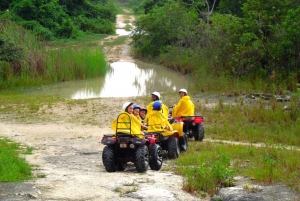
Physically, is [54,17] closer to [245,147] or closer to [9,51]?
[9,51]

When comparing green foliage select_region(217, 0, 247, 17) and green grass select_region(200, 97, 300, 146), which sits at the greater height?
green foliage select_region(217, 0, 247, 17)

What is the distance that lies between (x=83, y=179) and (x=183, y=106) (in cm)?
591

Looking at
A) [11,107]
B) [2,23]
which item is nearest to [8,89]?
[2,23]

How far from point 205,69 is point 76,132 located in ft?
38.3

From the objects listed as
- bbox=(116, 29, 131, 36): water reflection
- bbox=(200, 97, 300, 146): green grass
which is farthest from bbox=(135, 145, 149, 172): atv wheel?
bbox=(116, 29, 131, 36): water reflection

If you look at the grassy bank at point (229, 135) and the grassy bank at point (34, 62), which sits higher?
the grassy bank at point (34, 62)

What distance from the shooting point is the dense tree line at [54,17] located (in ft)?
157

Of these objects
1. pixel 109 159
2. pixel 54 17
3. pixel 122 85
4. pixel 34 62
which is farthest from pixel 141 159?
pixel 54 17

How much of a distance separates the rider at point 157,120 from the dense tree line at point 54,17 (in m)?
31.7

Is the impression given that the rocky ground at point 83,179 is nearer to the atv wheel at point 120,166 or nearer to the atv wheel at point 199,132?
the atv wheel at point 120,166

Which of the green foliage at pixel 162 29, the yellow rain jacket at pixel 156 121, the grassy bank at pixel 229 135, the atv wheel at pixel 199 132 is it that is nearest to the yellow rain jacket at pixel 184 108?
the atv wheel at pixel 199 132

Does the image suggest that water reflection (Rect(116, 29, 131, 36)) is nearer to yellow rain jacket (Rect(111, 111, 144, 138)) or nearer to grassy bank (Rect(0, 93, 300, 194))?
grassy bank (Rect(0, 93, 300, 194))

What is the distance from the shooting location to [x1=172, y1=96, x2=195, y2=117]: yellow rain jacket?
15.0 meters

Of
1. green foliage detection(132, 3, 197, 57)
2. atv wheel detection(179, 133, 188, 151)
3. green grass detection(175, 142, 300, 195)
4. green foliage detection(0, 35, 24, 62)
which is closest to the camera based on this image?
green grass detection(175, 142, 300, 195)
